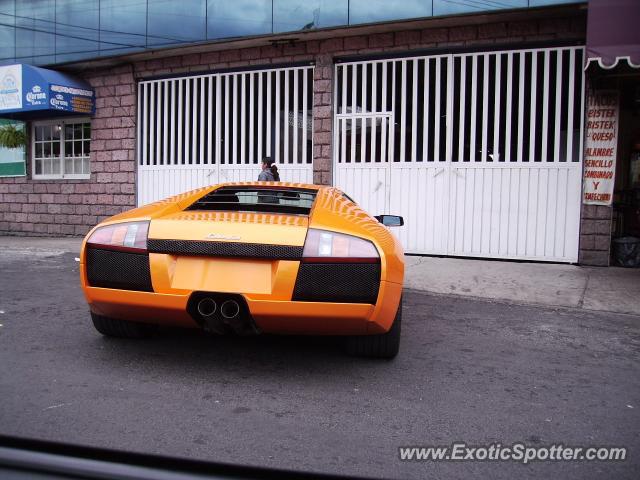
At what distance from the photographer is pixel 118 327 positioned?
3891 millimetres

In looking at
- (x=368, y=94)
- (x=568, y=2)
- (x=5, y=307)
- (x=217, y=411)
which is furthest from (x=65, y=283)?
(x=568, y=2)

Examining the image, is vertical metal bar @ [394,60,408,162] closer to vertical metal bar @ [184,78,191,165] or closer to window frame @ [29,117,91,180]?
vertical metal bar @ [184,78,191,165]

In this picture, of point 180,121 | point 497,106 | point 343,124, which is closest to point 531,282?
point 497,106

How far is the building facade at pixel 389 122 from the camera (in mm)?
8250

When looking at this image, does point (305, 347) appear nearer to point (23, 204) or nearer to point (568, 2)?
point (568, 2)

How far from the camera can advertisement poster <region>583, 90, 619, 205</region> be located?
7.81m

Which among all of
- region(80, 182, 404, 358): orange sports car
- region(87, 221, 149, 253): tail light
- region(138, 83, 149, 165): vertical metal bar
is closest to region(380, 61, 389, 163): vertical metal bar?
region(138, 83, 149, 165): vertical metal bar

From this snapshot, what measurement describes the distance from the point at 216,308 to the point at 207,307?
59mm

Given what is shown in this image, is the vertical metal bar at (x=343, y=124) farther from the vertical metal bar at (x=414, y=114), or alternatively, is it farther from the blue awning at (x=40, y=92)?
the blue awning at (x=40, y=92)

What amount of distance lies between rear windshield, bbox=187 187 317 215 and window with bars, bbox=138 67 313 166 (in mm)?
5861

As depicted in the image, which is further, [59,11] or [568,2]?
[59,11]

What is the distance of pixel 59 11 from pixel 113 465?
13.1m

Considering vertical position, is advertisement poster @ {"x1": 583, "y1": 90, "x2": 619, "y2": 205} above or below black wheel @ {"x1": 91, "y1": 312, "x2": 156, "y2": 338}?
above

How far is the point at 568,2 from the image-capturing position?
778cm
